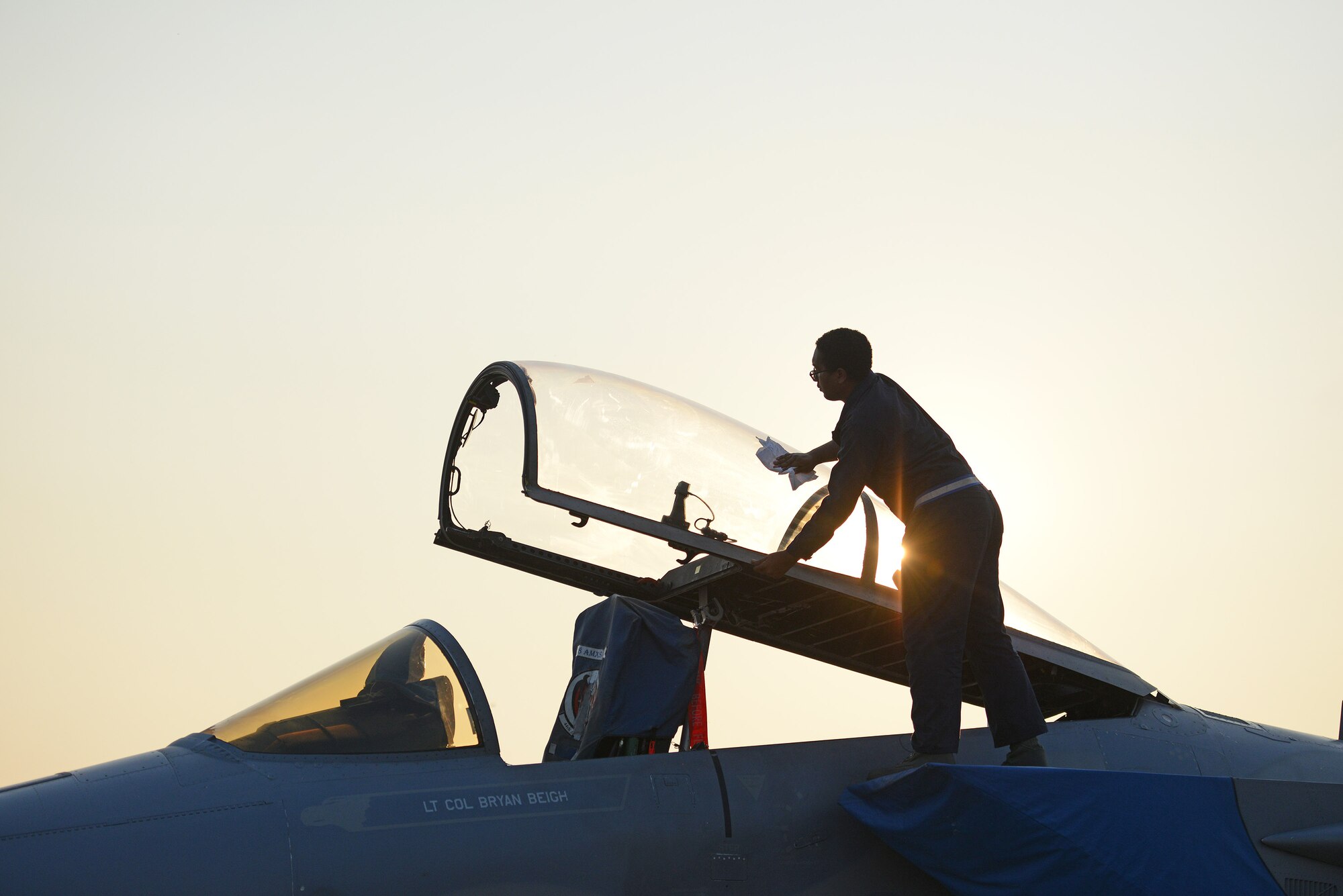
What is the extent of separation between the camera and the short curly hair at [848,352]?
572 centimetres

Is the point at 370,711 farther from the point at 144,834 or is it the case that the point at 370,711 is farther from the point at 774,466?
the point at 774,466

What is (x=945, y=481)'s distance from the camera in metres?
5.63

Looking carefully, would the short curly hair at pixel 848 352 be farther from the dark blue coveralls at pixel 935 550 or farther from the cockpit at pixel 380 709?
the cockpit at pixel 380 709

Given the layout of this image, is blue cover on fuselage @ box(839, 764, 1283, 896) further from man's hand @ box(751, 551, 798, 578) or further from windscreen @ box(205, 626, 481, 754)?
windscreen @ box(205, 626, 481, 754)

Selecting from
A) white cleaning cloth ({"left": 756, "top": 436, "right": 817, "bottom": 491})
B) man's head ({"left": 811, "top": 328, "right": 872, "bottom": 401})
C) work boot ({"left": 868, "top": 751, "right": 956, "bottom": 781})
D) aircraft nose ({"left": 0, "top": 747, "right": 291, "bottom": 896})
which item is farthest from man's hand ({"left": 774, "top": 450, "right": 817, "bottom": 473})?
aircraft nose ({"left": 0, "top": 747, "right": 291, "bottom": 896})

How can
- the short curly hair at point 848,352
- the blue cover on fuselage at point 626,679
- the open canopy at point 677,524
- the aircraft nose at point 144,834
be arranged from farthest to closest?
the open canopy at point 677,524 → the short curly hair at point 848,352 → the blue cover on fuselage at point 626,679 → the aircraft nose at point 144,834

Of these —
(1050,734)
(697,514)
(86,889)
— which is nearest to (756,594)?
(697,514)

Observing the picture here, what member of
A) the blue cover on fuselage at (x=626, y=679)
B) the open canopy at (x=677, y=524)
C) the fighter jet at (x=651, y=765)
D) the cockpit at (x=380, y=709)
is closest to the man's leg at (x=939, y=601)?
the fighter jet at (x=651, y=765)

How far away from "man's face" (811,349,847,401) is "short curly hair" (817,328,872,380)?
23 mm

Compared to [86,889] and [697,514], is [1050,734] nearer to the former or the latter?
[697,514]

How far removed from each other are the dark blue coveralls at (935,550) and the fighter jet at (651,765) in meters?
0.34

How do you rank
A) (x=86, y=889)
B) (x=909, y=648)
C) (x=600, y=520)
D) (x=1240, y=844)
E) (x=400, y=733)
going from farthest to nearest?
(x=600, y=520)
(x=909, y=648)
(x=400, y=733)
(x=1240, y=844)
(x=86, y=889)

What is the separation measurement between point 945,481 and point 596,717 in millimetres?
1770

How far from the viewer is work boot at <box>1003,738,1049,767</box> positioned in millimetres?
5551
